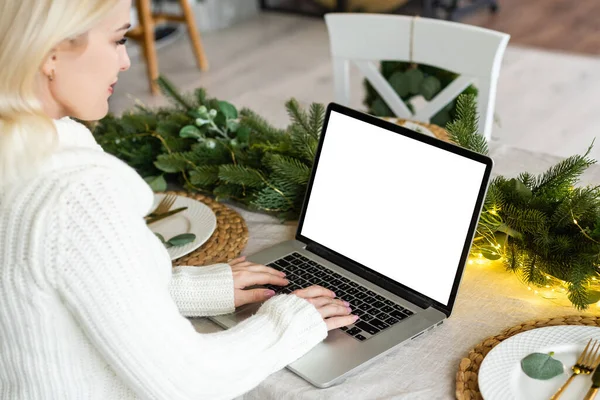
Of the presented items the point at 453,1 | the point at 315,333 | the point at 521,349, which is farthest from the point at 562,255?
the point at 453,1

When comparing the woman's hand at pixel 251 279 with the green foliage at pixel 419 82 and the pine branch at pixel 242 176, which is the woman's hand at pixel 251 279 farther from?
the green foliage at pixel 419 82

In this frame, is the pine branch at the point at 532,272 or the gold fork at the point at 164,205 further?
the gold fork at the point at 164,205

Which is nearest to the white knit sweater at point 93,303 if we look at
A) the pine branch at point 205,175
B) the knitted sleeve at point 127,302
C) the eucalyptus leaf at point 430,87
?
the knitted sleeve at point 127,302

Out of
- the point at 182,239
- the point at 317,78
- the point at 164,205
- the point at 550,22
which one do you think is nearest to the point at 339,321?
the point at 182,239

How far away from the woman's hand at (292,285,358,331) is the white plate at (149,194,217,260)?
26 centimetres

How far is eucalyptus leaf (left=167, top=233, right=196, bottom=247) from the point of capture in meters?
1.31

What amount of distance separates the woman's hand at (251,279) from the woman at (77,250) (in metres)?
0.17

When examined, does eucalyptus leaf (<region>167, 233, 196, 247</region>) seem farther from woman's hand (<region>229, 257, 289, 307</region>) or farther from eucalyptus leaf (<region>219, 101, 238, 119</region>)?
eucalyptus leaf (<region>219, 101, 238, 119</region>)

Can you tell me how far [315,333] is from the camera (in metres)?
1.05

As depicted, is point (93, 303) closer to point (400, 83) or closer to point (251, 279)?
point (251, 279)

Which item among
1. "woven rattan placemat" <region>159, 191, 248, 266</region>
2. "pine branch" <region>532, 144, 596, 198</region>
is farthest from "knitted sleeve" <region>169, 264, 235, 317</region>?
"pine branch" <region>532, 144, 596, 198</region>

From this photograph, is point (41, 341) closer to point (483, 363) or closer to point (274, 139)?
point (483, 363)

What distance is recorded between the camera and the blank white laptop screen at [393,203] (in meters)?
1.11

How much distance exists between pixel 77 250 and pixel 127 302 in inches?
3.1
